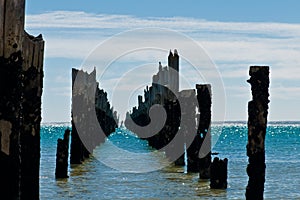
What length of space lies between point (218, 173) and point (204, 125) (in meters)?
2.54

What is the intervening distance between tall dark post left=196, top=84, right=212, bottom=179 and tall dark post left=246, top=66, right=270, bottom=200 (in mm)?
5959

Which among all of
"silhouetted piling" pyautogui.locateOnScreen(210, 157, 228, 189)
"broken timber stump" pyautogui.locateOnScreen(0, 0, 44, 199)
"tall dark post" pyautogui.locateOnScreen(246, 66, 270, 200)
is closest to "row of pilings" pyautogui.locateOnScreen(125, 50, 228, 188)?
"silhouetted piling" pyautogui.locateOnScreen(210, 157, 228, 189)

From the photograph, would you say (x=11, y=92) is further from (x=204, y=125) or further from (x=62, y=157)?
(x=62, y=157)

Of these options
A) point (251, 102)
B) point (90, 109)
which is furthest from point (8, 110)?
point (90, 109)

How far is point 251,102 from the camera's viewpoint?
47.4ft

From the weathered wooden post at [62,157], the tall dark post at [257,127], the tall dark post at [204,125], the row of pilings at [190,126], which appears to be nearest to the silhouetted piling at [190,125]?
the row of pilings at [190,126]

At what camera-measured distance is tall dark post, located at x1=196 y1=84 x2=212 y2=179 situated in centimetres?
2061

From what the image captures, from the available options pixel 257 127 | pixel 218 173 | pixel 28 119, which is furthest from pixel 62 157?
pixel 28 119

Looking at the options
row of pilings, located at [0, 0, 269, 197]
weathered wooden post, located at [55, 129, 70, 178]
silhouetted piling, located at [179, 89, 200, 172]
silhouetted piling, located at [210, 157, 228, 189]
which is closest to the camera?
row of pilings, located at [0, 0, 269, 197]

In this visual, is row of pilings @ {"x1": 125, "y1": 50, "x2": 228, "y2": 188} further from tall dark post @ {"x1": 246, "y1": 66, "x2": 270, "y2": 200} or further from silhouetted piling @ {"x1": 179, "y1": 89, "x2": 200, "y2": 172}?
tall dark post @ {"x1": 246, "y1": 66, "x2": 270, "y2": 200}

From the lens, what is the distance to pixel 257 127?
47.5ft

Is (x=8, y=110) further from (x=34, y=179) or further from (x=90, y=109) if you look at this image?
(x=90, y=109)

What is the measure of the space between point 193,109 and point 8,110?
15.2 m

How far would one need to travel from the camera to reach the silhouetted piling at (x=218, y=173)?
18.2 m
